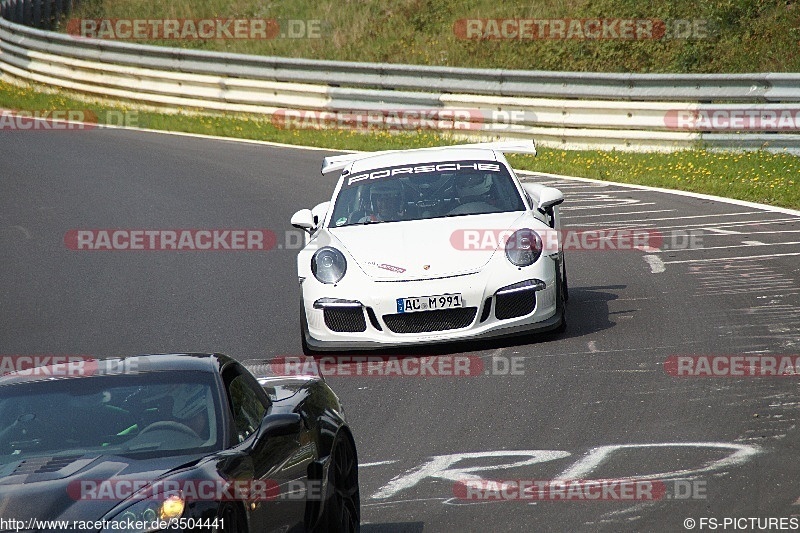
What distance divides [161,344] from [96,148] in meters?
13.4

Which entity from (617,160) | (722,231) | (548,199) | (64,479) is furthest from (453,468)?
(617,160)

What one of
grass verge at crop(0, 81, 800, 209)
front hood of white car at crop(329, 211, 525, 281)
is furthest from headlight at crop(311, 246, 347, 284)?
grass verge at crop(0, 81, 800, 209)

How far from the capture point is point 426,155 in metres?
11.4

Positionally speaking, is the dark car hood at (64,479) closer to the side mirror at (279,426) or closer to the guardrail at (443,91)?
the side mirror at (279,426)

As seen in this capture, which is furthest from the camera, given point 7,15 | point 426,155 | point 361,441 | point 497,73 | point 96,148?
point 7,15

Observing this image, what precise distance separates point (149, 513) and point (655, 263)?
9392 millimetres

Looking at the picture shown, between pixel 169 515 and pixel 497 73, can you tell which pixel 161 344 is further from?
pixel 497 73

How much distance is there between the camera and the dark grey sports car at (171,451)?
4.21m

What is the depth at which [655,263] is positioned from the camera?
42.4 ft

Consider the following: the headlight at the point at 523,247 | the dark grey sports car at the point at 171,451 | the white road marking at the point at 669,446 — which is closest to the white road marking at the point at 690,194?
the headlight at the point at 523,247

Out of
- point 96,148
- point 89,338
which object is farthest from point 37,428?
point 96,148

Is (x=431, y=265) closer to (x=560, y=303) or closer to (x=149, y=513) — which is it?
(x=560, y=303)

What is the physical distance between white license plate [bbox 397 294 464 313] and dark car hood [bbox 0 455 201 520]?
16.4 feet

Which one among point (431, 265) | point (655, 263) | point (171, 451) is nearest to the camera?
point (171, 451)
